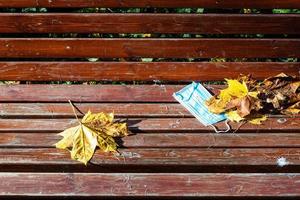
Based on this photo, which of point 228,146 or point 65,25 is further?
point 65,25

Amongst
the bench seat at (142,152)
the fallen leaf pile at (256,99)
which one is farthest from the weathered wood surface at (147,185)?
the fallen leaf pile at (256,99)

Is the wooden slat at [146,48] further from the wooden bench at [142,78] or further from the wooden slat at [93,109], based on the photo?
the wooden slat at [93,109]

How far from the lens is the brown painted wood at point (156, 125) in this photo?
3.01 meters

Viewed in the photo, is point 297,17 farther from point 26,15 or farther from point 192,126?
point 26,15

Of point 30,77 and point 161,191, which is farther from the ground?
point 30,77

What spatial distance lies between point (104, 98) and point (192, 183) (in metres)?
0.91

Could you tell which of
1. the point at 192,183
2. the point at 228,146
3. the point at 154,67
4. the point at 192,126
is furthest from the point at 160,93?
the point at 192,183

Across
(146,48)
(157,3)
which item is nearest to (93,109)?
(146,48)

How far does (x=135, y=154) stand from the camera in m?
2.81

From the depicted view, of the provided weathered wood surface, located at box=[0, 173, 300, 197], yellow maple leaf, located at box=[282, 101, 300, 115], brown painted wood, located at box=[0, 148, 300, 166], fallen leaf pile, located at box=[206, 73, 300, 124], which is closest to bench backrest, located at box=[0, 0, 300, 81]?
fallen leaf pile, located at box=[206, 73, 300, 124]

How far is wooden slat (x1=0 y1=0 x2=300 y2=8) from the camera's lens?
3.21 metres

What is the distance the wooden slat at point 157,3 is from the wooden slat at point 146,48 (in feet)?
0.65

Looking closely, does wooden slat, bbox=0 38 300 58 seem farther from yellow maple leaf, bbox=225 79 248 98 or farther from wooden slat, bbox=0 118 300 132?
wooden slat, bbox=0 118 300 132

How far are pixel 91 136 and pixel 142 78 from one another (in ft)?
2.12
